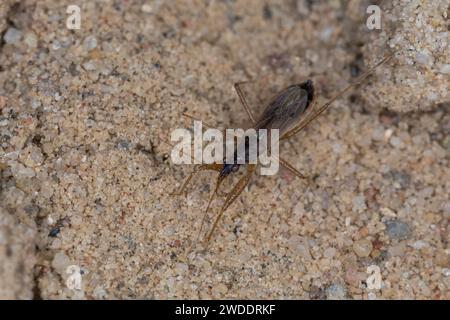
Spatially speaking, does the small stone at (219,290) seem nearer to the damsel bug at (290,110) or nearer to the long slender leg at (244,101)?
the damsel bug at (290,110)

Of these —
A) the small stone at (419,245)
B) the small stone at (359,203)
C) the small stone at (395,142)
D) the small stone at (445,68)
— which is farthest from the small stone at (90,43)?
the small stone at (419,245)

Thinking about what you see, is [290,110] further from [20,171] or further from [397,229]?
[20,171]

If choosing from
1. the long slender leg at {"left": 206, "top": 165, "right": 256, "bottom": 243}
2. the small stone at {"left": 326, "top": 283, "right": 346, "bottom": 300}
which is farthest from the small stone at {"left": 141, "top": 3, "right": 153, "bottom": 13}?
the small stone at {"left": 326, "top": 283, "right": 346, "bottom": 300}

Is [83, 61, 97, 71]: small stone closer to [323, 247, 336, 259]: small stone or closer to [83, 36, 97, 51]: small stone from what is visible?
[83, 36, 97, 51]: small stone

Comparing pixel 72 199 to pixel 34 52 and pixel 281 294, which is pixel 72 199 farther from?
pixel 281 294

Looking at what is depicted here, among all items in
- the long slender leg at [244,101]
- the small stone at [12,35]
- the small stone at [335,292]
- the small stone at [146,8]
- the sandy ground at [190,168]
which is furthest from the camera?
the small stone at [146,8]
